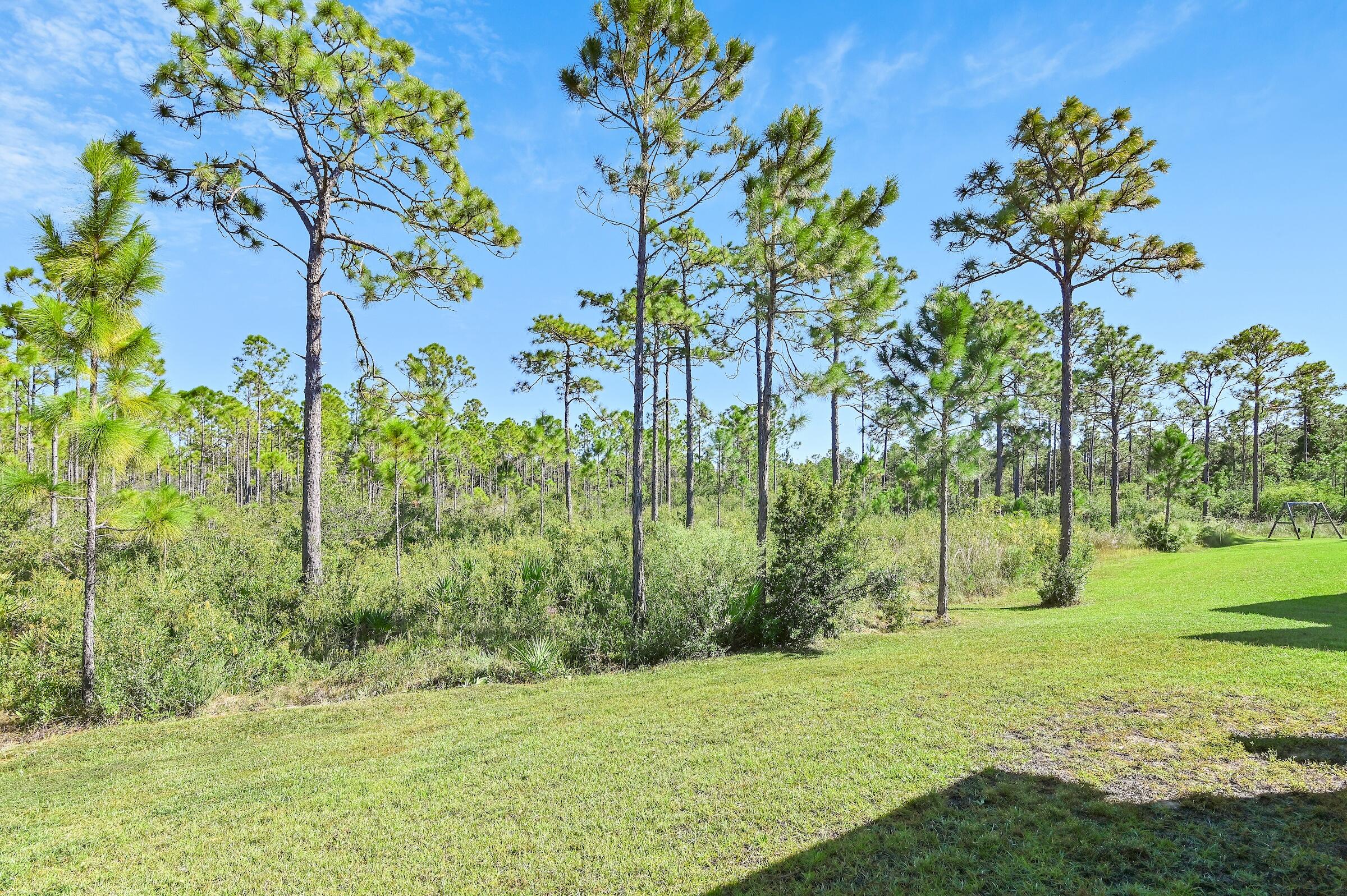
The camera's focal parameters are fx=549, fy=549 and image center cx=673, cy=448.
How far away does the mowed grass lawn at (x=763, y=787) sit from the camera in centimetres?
309

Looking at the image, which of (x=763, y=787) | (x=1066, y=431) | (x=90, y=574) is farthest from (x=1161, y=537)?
(x=90, y=574)

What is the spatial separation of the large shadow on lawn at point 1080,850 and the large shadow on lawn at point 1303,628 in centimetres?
475

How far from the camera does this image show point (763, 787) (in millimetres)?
4062

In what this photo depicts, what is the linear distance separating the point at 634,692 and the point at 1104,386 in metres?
33.5

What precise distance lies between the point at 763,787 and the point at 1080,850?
191 cm

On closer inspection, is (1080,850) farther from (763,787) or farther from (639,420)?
(639,420)

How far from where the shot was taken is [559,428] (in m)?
32.6

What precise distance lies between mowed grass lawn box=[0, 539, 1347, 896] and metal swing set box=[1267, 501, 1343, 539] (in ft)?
71.7

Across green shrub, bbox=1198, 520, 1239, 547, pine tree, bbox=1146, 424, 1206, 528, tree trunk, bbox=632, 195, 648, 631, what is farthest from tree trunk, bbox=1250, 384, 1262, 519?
tree trunk, bbox=632, 195, 648, 631

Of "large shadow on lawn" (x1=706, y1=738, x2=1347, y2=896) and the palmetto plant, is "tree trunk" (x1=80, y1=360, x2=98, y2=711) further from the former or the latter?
"large shadow on lawn" (x1=706, y1=738, x2=1347, y2=896)

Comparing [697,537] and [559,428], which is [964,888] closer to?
[697,537]

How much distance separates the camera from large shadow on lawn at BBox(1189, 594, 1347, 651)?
6.65 m

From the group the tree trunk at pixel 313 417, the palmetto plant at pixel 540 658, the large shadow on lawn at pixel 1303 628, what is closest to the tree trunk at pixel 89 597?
the tree trunk at pixel 313 417

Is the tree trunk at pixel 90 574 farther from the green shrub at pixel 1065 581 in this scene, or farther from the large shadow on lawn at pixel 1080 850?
the green shrub at pixel 1065 581
